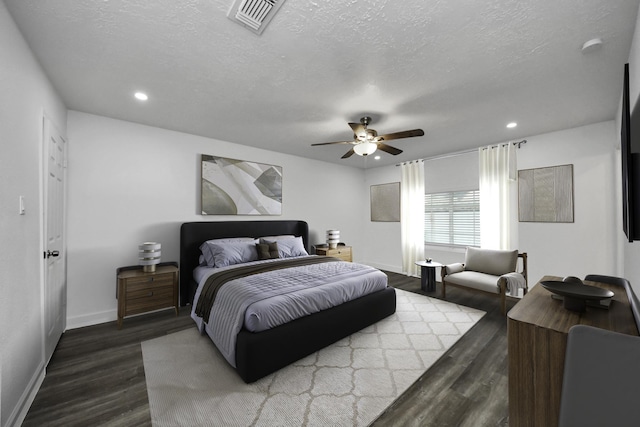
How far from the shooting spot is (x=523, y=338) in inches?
49.9

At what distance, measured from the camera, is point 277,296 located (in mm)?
2338

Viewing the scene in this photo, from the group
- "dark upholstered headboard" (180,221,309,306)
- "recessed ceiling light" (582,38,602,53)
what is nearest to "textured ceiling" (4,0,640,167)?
"recessed ceiling light" (582,38,602,53)

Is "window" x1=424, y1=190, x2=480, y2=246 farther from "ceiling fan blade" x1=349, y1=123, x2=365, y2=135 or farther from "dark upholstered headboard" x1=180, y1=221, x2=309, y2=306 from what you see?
"dark upholstered headboard" x1=180, y1=221, x2=309, y2=306

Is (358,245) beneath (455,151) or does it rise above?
beneath

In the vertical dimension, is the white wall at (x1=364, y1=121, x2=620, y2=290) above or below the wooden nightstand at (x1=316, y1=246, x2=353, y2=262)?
above

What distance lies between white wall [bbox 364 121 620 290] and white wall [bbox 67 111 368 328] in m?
4.81

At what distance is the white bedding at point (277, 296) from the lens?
7.06 ft

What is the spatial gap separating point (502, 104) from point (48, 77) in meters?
4.58

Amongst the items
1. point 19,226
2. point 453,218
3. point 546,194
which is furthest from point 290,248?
point 546,194

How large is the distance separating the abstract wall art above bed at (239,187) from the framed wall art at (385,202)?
2.61m

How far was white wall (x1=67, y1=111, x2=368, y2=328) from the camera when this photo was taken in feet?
10.0

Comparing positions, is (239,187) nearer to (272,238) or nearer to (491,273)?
(272,238)

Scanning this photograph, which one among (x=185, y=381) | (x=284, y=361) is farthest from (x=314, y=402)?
(x=185, y=381)

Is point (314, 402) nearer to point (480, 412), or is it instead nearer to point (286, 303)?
point (286, 303)
